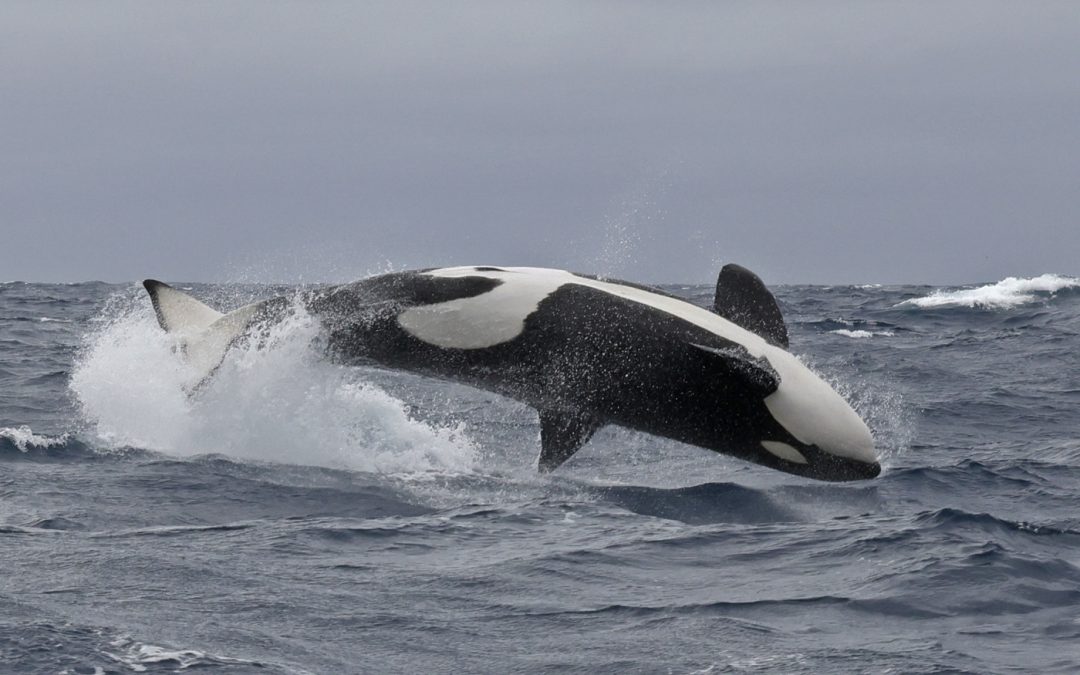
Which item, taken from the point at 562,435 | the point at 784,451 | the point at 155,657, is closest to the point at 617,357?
the point at 562,435

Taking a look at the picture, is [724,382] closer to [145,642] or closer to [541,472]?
[541,472]

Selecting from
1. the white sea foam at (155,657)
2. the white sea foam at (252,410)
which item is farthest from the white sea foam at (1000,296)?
the white sea foam at (155,657)

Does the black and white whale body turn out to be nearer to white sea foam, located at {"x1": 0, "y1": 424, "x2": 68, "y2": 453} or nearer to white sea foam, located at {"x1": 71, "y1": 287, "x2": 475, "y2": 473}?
white sea foam, located at {"x1": 71, "y1": 287, "x2": 475, "y2": 473}

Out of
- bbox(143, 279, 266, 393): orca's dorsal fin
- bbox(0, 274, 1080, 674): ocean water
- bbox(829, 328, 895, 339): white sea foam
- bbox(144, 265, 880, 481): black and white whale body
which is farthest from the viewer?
bbox(829, 328, 895, 339): white sea foam

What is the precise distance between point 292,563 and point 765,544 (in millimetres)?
4182

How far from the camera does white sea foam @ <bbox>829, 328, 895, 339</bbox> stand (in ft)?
112

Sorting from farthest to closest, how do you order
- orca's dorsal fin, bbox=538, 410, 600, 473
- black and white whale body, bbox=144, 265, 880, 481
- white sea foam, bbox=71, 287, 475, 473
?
1. white sea foam, bbox=71, 287, 475, 473
2. orca's dorsal fin, bbox=538, 410, 600, 473
3. black and white whale body, bbox=144, 265, 880, 481

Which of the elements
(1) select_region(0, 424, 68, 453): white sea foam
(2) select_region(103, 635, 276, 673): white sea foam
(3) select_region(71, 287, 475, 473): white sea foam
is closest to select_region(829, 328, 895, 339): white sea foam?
(3) select_region(71, 287, 475, 473): white sea foam

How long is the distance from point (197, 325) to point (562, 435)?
4545 millimetres

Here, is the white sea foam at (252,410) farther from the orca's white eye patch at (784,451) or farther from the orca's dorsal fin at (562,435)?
the orca's white eye patch at (784,451)

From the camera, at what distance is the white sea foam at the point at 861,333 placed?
34.2 meters

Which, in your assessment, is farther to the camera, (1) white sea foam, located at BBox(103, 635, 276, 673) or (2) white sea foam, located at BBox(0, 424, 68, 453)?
(2) white sea foam, located at BBox(0, 424, 68, 453)

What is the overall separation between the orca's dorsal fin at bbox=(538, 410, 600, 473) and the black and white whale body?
1 cm

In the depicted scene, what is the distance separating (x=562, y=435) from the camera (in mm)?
13094
